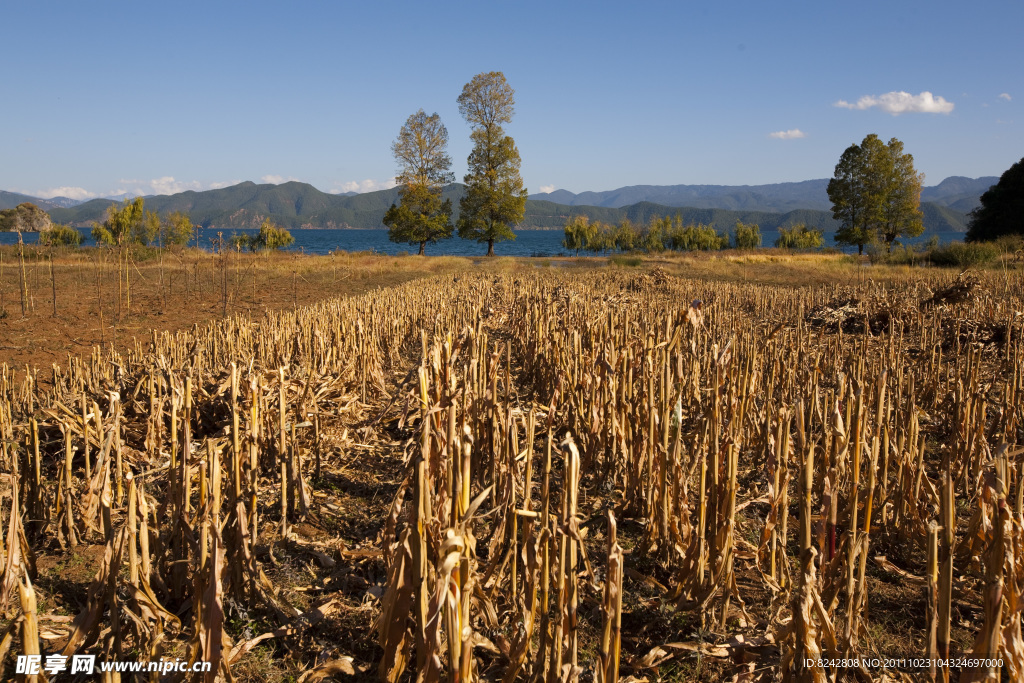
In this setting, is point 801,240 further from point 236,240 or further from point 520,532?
point 520,532

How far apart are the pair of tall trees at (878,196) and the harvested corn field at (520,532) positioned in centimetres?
4780

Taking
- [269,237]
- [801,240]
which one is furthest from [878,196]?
[269,237]

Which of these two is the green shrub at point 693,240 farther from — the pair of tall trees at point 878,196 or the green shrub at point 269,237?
the green shrub at point 269,237

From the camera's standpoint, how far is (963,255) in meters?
26.0

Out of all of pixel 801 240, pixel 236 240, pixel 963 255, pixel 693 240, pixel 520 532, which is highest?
pixel 693 240

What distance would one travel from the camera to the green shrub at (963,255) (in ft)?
83.1

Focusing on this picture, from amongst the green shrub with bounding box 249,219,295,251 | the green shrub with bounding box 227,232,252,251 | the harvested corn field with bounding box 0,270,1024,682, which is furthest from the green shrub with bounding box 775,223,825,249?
the harvested corn field with bounding box 0,270,1024,682

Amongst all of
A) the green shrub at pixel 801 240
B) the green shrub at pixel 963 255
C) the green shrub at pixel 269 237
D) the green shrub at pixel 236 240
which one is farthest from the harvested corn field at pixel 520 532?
the green shrub at pixel 801 240

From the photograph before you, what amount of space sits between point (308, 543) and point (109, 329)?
10.7 m

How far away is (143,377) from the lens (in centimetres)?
552

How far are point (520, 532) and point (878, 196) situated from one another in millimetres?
52990

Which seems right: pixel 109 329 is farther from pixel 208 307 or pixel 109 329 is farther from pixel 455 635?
pixel 455 635

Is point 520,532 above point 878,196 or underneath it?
underneath

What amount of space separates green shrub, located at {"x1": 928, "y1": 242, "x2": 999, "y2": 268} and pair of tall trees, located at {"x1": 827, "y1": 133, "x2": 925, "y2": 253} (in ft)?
61.6
